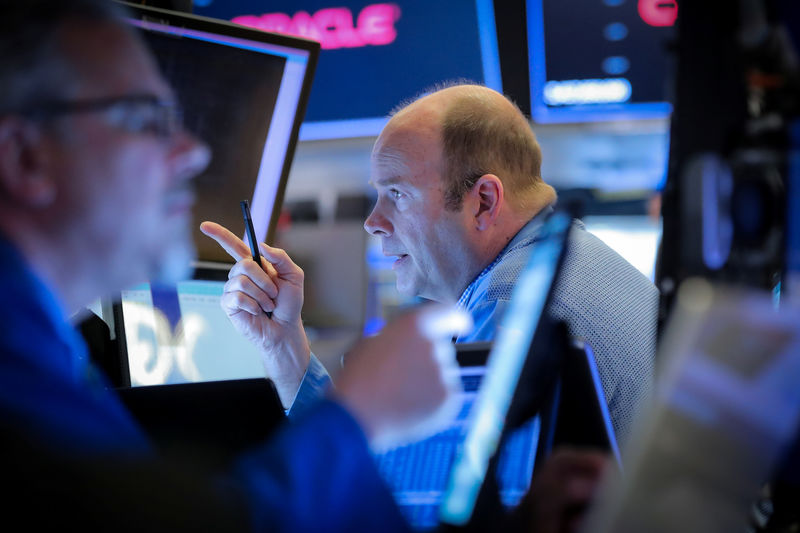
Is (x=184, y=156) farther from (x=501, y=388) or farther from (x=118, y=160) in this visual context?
(x=501, y=388)

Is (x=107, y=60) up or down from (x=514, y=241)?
up

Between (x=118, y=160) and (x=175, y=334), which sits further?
(x=175, y=334)

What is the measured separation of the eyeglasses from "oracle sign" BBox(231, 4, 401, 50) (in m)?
1.96

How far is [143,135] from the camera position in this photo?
0.84 meters

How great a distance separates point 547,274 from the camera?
0.88 metres

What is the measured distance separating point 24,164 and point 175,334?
950mm

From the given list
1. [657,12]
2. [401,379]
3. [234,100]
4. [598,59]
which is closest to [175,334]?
[234,100]

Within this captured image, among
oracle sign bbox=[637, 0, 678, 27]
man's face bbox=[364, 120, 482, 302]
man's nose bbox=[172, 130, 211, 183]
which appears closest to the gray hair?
man's nose bbox=[172, 130, 211, 183]

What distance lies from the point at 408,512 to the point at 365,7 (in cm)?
203

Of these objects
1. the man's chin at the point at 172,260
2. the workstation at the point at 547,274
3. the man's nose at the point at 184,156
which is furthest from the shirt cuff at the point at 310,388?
the man's nose at the point at 184,156

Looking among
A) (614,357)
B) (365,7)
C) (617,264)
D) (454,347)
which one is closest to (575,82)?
(365,7)

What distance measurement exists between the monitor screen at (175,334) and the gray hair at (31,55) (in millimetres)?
881

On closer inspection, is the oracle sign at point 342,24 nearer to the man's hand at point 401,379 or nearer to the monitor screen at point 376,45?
the monitor screen at point 376,45

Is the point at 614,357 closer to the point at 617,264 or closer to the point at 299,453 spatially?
the point at 617,264
